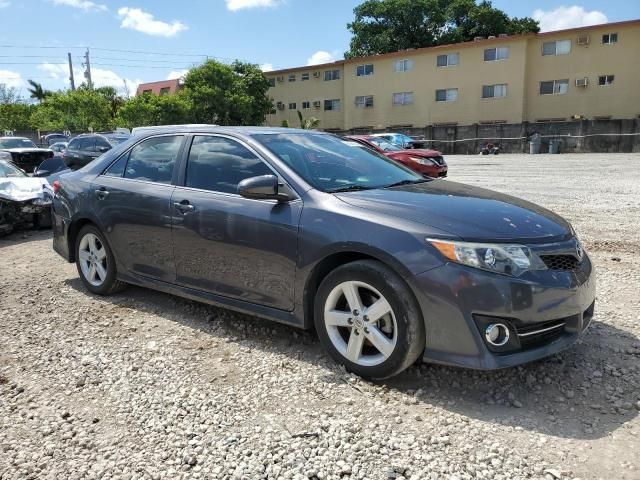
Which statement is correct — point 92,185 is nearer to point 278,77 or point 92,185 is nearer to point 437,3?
point 278,77

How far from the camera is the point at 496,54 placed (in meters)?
39.8

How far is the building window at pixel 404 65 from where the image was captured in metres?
43.9

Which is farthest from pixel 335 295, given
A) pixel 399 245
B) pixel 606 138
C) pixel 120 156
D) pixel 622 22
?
pixel 622 22

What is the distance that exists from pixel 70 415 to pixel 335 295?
1.66 meters

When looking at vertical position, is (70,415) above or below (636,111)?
below

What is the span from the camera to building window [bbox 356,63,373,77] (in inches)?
1817

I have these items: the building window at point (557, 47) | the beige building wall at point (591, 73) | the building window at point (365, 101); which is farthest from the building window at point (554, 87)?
the building window at point (365, 101)

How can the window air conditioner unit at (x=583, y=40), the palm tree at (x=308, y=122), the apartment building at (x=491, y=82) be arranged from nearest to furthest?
→ the apartment building at (x=491, y=82) → the window air conditioner unit at (x=583, y=40) → the palm tree at (x=308, y=122)

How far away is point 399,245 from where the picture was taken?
10.2ft

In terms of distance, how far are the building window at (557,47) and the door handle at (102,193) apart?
40.0m

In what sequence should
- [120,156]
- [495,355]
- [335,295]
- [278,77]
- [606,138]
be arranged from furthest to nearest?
1. [278,77]
2. [606,138]
3. [120,156]
4. [335,295]
5. [495,355]

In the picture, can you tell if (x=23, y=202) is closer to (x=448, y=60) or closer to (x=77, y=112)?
(x=448, y=60)

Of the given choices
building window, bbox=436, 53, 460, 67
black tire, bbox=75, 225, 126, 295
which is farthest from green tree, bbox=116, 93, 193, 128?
black tire, bbox=75, 225, 126, 295

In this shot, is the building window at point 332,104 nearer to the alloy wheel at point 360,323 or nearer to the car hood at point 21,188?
the car hood at point 21,188
